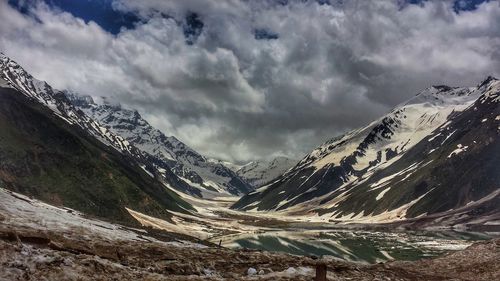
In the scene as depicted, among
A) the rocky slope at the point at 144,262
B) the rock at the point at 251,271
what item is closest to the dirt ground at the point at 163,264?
the rocky slope at the point at 144,262

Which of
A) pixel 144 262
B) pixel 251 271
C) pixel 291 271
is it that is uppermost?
pixel 291 271

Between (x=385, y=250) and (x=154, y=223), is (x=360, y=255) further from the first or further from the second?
(x=154, y=223)

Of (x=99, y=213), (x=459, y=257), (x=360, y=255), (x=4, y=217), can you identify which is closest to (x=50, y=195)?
(x=99, y=213)

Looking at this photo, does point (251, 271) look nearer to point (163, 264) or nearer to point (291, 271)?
point (291, 271)

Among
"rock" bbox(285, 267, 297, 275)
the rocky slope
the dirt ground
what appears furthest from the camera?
"rock" bbox(285, 267, 297, 275)

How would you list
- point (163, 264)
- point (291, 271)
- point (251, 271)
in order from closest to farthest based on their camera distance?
point (163, 264) → point (291, 271) → point (251, 271)

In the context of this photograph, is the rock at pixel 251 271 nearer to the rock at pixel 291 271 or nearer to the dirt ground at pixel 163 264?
the dirt ground at pixel 163 264

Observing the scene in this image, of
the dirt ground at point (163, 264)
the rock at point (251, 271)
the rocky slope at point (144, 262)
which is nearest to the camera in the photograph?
the dirt ground at point (163, 264)

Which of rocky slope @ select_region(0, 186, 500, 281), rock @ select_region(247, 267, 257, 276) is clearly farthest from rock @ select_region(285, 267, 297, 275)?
rock @ select_region(247, 267, 257, 276)

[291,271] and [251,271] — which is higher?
[291,271]

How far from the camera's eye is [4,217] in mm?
43094

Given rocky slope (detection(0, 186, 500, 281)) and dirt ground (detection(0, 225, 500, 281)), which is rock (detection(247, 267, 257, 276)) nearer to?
rocky slope (detection(0, 186, 500, 281))

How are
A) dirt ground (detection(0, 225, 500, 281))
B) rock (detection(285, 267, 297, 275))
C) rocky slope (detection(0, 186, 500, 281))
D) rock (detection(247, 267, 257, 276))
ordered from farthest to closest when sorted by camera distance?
rock (detection(247, 267, 257, 276)) → rock (detection(285, 267, 297, 275)) → rocky slope (detection(0, 186, 500, 281)) → dirt ground (detection(0, 225, 500, 281))

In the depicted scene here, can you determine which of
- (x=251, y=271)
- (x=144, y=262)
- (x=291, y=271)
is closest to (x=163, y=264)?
(x=144, y=262)
